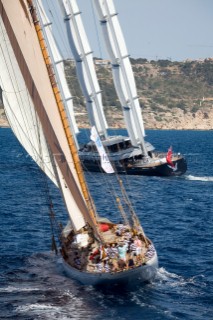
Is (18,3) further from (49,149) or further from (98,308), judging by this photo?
(98,308)

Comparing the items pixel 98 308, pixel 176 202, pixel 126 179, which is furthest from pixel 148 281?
pixel 126 179

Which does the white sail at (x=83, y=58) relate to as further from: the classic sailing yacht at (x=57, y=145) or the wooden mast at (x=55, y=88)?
the wooden mast at (x=55, y=88)

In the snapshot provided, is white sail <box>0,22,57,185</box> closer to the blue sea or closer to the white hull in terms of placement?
the blue sea

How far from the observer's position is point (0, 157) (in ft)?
465

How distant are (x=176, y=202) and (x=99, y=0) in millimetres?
31031

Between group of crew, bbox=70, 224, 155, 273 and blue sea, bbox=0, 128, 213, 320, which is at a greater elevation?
group of crew, bbox=70, 224, 155, 273

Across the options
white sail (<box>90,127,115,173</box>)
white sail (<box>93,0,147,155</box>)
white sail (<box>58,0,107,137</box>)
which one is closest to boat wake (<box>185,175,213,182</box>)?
white sail (<box>93,0,147,155</box>)

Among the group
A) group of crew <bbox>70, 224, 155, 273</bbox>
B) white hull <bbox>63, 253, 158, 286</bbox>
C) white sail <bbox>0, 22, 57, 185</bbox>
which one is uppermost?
white sail <bbox>0, 22, 57, 185</bbox>

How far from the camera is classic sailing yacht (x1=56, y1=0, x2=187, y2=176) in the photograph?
10712 cm

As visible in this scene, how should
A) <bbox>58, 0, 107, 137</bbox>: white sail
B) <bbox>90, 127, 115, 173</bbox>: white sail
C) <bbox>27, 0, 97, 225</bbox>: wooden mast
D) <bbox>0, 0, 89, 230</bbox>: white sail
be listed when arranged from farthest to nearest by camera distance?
<bbox>58, 0, 107, 137</bbox>: white sail
<bbox>90, 127, 115, 173</bbox>: white sail
<bbox>27, 0, 97, 225</bbox>: wooden mast
<bbox>0, 0, 89, 230</bbox>: white sail

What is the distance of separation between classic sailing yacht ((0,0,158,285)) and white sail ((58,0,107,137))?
53236 mm

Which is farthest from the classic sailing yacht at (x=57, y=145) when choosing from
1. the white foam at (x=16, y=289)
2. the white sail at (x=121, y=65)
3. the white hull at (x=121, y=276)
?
the white sail at (x=121, y=65)

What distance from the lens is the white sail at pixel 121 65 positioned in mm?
107875

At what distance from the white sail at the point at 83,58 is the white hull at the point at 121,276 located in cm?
5930
